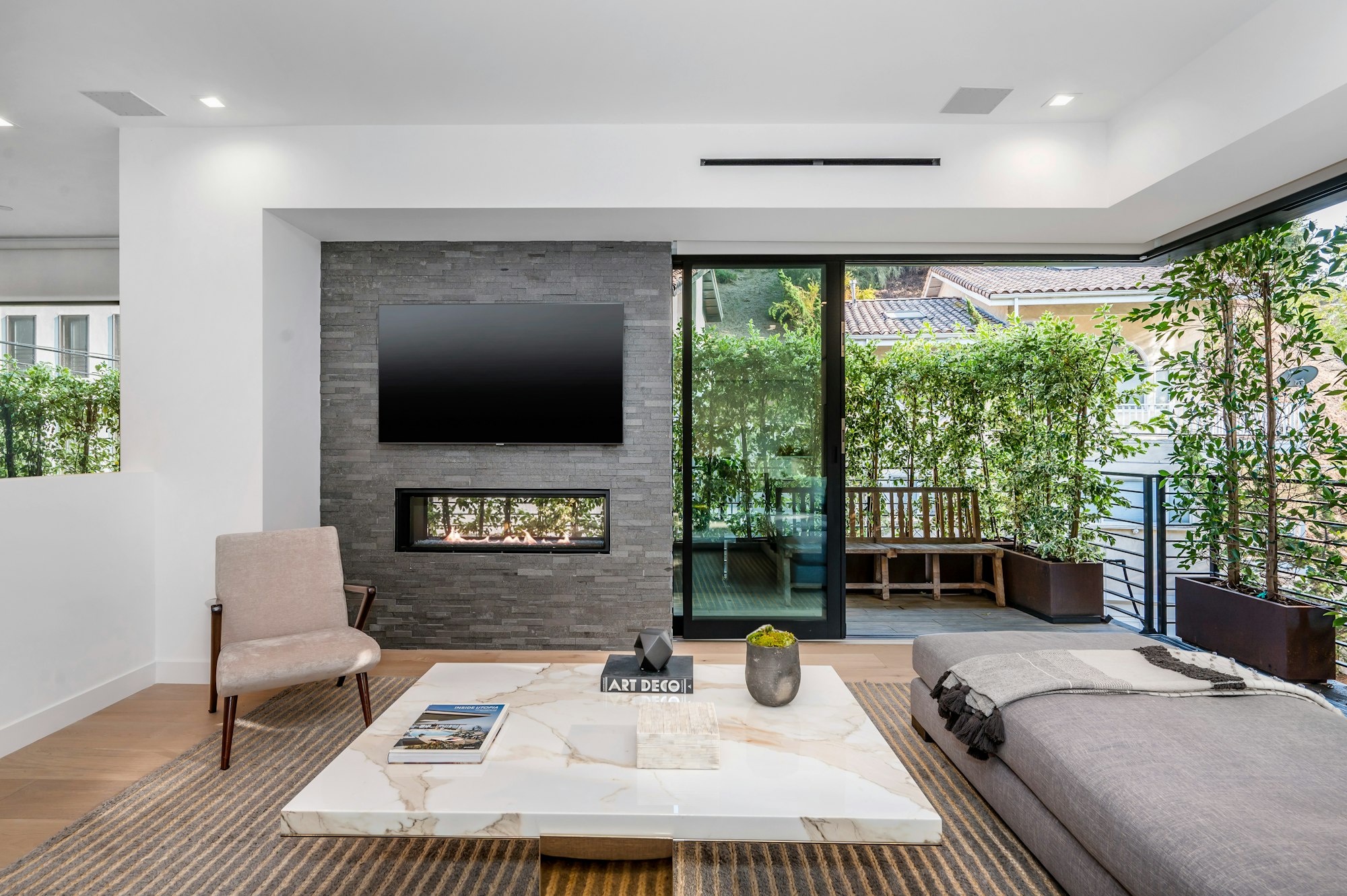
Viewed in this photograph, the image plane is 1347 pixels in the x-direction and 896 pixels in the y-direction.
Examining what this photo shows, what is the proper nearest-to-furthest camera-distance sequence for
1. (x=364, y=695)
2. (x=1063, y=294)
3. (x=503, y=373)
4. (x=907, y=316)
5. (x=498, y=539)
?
(x=364, y=695) → (x=503, y=373) → (x=498, y=539) → (x=1063, y=294) → (x=907, y=316)

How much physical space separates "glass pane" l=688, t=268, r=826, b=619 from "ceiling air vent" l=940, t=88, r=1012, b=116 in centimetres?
115

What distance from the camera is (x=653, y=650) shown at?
2389mm

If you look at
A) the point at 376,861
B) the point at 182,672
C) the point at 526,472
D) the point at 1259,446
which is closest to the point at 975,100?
the point at 1259,446

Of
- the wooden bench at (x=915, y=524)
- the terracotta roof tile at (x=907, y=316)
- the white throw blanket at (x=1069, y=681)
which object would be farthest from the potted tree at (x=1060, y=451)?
the white throw blanket at (x=1069, y=681)

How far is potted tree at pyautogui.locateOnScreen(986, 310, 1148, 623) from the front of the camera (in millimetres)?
4867

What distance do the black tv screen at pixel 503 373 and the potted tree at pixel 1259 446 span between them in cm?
317

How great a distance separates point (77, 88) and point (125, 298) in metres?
0.95

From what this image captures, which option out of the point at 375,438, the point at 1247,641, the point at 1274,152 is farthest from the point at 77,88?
the point at 1247,641

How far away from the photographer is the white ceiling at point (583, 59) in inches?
102

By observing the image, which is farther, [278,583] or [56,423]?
[56,423]

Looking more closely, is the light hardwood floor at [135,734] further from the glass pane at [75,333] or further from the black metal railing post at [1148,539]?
the glass pane at [75,333]

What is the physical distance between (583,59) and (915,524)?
4.32 metres

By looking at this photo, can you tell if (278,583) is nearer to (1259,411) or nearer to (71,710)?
(71,710)

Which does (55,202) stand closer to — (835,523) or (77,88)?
(77,88)
